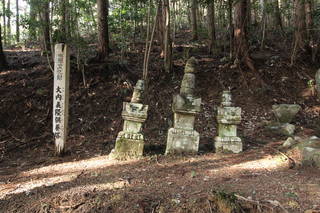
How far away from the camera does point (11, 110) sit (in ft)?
25.0

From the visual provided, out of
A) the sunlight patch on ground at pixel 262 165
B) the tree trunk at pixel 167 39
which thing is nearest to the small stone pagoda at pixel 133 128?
the sunlight patch on ground at pixel 262 165

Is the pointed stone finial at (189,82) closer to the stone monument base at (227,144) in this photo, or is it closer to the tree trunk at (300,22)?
the stone monument base at (227,144)

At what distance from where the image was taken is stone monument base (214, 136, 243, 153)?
5277mm

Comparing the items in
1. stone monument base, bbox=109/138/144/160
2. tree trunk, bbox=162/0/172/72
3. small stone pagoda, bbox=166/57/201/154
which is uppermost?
tree trunk, bbox=162/0/172/72

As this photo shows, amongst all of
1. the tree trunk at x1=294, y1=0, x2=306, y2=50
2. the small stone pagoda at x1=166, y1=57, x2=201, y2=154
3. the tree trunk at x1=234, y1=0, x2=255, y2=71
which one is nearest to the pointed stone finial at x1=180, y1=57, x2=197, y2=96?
the small stone pagoda at x1=166, y1=57, x2=201, y2=154

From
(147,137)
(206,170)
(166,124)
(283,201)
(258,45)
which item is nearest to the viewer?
(283,201)

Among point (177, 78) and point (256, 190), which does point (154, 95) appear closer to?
point (177, 78)

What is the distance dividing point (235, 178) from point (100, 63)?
22.8ft

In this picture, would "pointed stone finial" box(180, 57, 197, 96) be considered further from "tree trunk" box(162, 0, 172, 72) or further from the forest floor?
"tree trunk" box(162, 0, 172, 72)

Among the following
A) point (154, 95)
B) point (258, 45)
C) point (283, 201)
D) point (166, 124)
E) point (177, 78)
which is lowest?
point (283, 201)

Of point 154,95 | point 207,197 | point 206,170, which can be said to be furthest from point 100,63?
point 207,197

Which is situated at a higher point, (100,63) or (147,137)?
(100,63)

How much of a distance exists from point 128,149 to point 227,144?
2.05 meters

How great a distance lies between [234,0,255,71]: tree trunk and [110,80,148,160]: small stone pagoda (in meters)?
5.34
